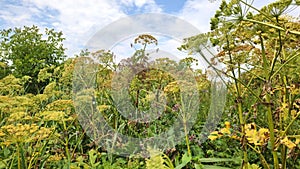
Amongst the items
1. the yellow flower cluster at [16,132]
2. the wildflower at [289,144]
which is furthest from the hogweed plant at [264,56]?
the yellow flower cluster at [16,132]

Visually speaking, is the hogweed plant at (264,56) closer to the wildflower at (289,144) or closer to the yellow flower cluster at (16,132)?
the wildflower at (289,144)

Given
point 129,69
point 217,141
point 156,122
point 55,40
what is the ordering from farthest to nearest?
1. point 55,40
2. point 129,69
3. point 156,122
4. point 217,141

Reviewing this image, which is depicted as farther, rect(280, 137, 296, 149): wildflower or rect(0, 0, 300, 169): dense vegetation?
rect(0, 0, 300, 169): dense vegetation

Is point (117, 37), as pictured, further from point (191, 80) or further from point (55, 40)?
point (55, 40)

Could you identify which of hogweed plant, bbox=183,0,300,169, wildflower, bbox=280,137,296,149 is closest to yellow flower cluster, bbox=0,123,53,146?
hogweed plant, bbox=183,0,300,169

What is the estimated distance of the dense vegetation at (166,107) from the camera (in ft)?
4.56

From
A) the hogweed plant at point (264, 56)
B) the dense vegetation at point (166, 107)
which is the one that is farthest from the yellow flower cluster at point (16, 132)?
the hogweed plant at point (264, 56)

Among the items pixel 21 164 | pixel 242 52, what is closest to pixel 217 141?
pixel 242 52

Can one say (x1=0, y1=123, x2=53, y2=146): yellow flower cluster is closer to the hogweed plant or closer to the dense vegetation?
the dense vegetation

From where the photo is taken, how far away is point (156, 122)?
9.86ft

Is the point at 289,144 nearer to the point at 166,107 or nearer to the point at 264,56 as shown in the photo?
the point at 264,56

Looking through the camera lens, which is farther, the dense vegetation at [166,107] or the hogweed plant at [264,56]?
the dense vegetation at [166,107]

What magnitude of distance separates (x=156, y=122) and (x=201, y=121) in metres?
0.50

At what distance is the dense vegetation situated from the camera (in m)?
1.39
